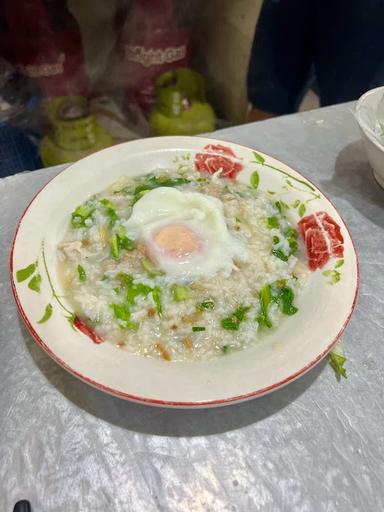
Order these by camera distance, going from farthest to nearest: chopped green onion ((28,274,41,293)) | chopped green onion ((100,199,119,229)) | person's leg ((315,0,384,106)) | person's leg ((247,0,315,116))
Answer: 1. person's leg ((247,0,315,116))
2. person's leg ((315,0,384,106))
3. chopped green onion ((100,199,119,229))
4. chopped green onion ((28,274,41,293))

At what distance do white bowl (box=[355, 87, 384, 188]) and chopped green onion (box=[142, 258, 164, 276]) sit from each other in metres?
0.98

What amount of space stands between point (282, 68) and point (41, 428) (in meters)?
2.99

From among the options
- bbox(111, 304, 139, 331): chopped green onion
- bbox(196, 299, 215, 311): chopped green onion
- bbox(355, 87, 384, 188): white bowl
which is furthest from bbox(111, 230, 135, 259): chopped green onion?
bbox(355, 87, 384, 188): white bowl

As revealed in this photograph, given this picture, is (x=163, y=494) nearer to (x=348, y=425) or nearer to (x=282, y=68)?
(x=348, y=425)

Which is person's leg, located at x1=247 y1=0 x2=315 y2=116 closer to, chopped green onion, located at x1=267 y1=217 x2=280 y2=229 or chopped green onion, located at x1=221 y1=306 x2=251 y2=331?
chopped green onion, located at x1=267 y1=217 x2=280 y2=229

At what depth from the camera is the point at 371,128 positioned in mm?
1963

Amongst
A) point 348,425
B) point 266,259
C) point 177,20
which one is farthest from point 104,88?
point 348,425

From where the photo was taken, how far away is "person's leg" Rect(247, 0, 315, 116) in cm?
316

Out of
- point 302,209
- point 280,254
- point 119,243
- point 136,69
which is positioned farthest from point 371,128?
point 136,69

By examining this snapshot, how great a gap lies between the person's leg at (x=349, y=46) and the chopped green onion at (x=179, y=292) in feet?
7.44

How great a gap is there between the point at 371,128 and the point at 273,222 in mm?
634

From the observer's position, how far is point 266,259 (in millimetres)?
1636

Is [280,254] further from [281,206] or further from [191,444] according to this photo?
[191,444]

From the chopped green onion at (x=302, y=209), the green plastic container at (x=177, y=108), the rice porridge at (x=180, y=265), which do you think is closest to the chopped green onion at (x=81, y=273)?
the rice porridge at (x=180, y=265)
